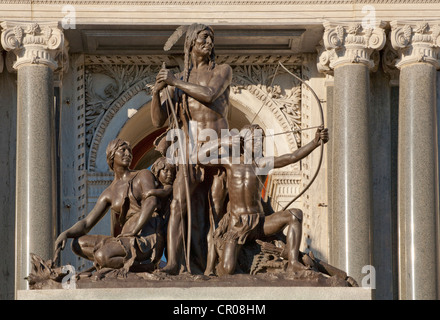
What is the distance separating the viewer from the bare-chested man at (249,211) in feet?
66.7

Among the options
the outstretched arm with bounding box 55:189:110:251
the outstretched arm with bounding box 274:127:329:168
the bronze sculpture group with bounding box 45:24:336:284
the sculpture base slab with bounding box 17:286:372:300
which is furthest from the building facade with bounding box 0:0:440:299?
the sculpture base slab with bounding box 17:286:372:300

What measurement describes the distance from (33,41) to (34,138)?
1798 mm

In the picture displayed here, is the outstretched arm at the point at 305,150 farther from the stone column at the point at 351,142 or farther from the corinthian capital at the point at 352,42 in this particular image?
the corinthian capital at the point at 352,42

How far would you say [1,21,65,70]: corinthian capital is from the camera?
28.6m

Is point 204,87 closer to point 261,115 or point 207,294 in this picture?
point 207,294

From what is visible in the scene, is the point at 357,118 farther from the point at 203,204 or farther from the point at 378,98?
the point at 203,204

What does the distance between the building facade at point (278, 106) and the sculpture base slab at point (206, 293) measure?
8144 mm

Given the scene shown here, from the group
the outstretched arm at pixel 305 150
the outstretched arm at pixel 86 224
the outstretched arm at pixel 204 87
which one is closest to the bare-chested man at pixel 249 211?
the outstretched arm at pixel 305 150

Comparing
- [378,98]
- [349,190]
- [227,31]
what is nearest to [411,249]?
[349,190]

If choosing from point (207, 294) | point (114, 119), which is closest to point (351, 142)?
point (114, 119)

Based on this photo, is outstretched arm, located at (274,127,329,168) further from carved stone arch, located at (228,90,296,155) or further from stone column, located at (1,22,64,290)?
carved stone arch, located at (228,90,296,155)

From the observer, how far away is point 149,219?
2066 centimetres

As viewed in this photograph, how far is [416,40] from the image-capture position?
28.8 m

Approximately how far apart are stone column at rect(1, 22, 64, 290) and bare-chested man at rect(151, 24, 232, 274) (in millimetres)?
7018
